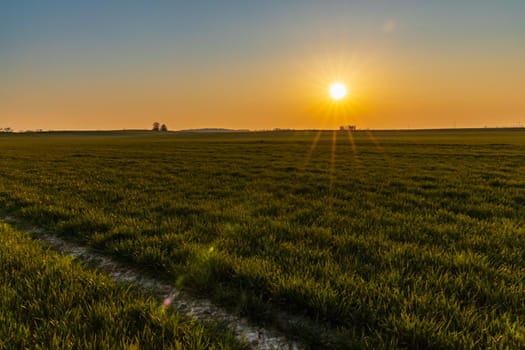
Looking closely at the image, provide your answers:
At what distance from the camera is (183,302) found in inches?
132

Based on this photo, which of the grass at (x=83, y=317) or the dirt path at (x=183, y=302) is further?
the dirt path at (x=183, y=302)

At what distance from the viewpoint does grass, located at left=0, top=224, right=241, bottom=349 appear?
2486 millimetres

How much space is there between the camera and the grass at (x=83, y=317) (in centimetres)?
249

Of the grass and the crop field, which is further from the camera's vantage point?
the crop field

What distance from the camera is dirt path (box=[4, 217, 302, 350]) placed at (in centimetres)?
273

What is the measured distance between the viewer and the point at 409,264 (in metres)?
4.02

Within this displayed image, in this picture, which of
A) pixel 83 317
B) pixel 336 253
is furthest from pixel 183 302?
pixel 336 253

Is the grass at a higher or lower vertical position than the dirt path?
higher

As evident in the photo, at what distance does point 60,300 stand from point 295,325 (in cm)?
263

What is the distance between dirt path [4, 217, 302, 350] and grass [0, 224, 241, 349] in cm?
20

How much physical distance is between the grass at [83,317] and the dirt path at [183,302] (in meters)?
0.20

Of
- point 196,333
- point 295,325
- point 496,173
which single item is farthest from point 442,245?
point 496,173

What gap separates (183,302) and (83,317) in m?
1.03

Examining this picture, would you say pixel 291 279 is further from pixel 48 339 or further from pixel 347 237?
pixel 48 339
